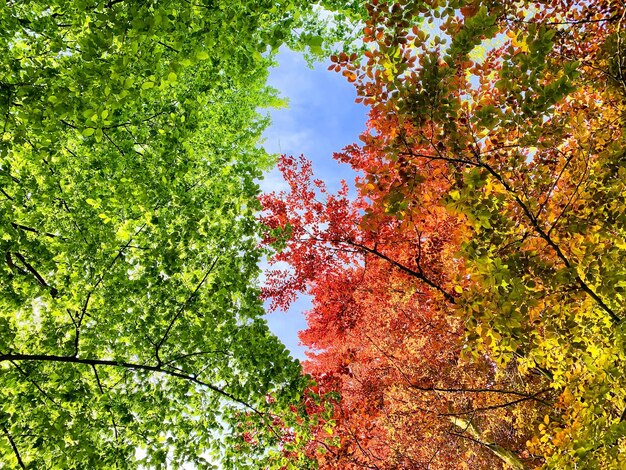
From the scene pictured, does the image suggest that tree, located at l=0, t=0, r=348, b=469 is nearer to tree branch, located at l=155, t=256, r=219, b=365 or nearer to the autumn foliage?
tree branch, located at l=155, t=256, r=219, b=365

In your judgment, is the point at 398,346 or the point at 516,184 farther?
the point at 398,346

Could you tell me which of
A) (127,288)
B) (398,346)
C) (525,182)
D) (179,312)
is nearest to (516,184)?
(525,182)

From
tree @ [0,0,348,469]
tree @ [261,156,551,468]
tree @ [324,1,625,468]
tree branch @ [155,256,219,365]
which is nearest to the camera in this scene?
tree @ [324,1,625,468]

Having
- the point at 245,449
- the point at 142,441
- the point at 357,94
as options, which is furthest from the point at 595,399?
the point at 142,441

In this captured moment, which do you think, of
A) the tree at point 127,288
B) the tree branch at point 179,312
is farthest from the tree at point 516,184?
the tree branch at point 179,312

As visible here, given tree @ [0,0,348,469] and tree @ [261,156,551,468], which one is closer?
tree @ [0,0,348,469]

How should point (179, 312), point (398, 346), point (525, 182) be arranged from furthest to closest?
point (398, 346) → point (179, 312) → point (525, 182)

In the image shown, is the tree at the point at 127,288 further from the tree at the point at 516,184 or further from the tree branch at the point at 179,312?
the tree at the point at 516,184

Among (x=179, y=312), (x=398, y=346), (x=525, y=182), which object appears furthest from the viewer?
(x=398, y=346)

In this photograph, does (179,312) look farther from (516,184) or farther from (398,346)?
(398,346)

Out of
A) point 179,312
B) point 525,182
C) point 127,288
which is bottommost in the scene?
point 525,182

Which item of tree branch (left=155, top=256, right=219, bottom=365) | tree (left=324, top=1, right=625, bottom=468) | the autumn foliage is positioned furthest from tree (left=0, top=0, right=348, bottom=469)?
tree (left=324, top=1, right=625, bottom=468)

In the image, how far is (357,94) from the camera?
341 cm

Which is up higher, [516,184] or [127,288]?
[127,288]
